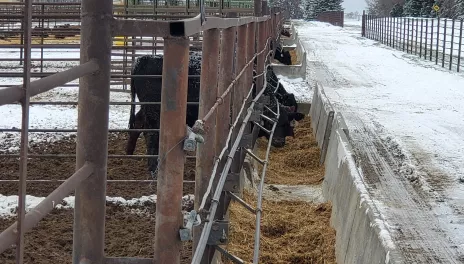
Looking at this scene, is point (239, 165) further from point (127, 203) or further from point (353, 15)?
point (353, 15)

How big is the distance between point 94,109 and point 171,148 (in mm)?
341

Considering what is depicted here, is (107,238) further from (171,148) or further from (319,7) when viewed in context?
(319,7)

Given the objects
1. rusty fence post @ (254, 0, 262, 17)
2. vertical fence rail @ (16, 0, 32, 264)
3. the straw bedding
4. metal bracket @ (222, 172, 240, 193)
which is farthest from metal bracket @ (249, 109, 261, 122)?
Answer: vertical fence rail @ (16, 0, 32, 264)

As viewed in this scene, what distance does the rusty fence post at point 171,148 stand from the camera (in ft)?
7.18

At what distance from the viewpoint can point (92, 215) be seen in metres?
2.10

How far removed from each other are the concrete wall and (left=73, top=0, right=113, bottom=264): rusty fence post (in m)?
2.31

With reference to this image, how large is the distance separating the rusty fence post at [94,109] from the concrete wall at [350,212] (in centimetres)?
231

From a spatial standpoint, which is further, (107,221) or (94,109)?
(107,221)

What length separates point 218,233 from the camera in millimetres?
3396

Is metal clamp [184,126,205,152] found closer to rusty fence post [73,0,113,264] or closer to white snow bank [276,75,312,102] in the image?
rusty fence post [73,0,113,264]

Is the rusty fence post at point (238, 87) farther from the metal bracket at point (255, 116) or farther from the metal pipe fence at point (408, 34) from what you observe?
the metal pipe fence at point (408, 34)

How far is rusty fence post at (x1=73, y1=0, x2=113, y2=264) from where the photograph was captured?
203cm

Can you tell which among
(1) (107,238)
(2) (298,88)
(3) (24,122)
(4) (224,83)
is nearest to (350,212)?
(4) (224,83)

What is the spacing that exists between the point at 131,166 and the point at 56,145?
5.71ft
